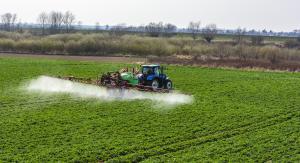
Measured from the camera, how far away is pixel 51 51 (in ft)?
255

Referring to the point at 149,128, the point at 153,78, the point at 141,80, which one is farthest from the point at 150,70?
the point at 149,128

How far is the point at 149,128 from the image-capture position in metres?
20.0

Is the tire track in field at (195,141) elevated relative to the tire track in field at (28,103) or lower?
lower

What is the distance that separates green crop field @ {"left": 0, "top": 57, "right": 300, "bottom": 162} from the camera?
16.0 meters

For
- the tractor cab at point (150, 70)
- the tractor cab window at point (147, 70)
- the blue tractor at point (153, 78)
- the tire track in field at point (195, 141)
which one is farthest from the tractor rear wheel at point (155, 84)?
the tire track in field at point (195, 141)

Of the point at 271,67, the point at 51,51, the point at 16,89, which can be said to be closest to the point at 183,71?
the point at 271,67

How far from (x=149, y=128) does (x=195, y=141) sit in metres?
2.87

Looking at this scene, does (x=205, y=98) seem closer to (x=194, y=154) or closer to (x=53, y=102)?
(x=53, y=102)

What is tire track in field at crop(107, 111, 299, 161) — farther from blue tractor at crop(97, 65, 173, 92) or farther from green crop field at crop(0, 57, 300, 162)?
blue tractor at crop(97, 65, 173, 92)

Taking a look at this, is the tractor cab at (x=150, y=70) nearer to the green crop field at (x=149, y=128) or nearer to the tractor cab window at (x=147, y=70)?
the tractor cab window at (x=147, y=70)

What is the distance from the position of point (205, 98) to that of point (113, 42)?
170 feet

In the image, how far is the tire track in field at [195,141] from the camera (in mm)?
15930

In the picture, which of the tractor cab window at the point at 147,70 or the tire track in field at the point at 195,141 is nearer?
the tire track in field at the point at 195,141

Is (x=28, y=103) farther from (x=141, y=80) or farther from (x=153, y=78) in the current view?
(x=153, y=78)
